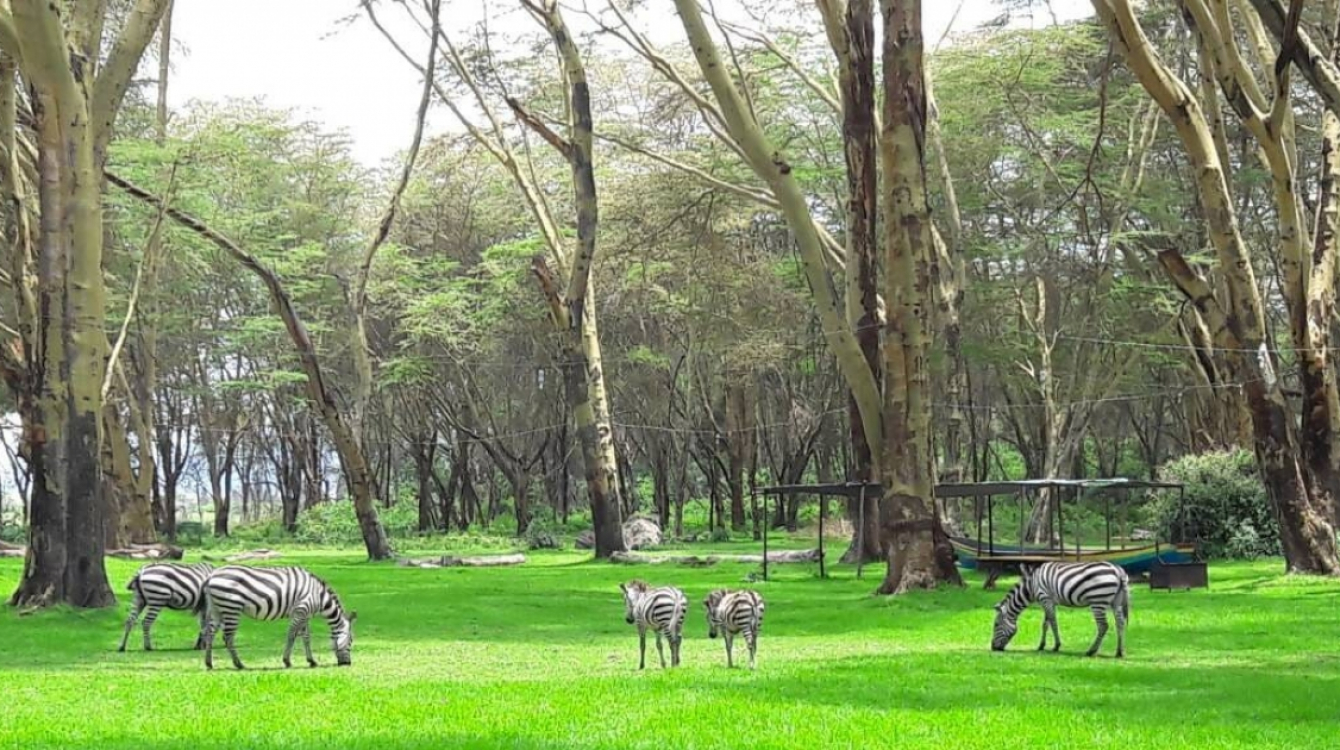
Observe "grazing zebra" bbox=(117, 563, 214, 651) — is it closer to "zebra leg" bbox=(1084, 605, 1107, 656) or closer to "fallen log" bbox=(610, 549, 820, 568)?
"zebra leg" bbox=(1084, 605, 1107, 656)

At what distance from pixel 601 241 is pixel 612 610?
2090 cm

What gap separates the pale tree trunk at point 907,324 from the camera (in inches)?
764

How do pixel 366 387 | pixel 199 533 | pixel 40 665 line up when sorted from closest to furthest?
pixel 40 665 < pixel 366 387 < pixel 199 533

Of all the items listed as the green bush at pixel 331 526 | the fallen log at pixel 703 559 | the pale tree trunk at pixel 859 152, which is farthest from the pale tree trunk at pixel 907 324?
Result: the green bush at pixel 331 526

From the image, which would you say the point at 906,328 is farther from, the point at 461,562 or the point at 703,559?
the point at 461,562

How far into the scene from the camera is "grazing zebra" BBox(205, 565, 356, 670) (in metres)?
12.2

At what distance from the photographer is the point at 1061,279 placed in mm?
39750

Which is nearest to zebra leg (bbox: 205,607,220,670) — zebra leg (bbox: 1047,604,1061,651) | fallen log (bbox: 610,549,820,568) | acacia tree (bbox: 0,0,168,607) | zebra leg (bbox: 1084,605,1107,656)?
acacia tree (bbox: 0,0,168,607)

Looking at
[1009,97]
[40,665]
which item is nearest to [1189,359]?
[1009,97]

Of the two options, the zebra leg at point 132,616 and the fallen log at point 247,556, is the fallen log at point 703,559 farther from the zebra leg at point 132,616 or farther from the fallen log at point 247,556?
the zebra leg at point 132,616

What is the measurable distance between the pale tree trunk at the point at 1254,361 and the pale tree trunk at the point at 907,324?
3.19m

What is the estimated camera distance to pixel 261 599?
12234 mm

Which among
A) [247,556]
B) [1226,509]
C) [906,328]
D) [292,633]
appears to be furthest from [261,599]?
[247,556]

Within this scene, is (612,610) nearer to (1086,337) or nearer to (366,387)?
(366,387)
